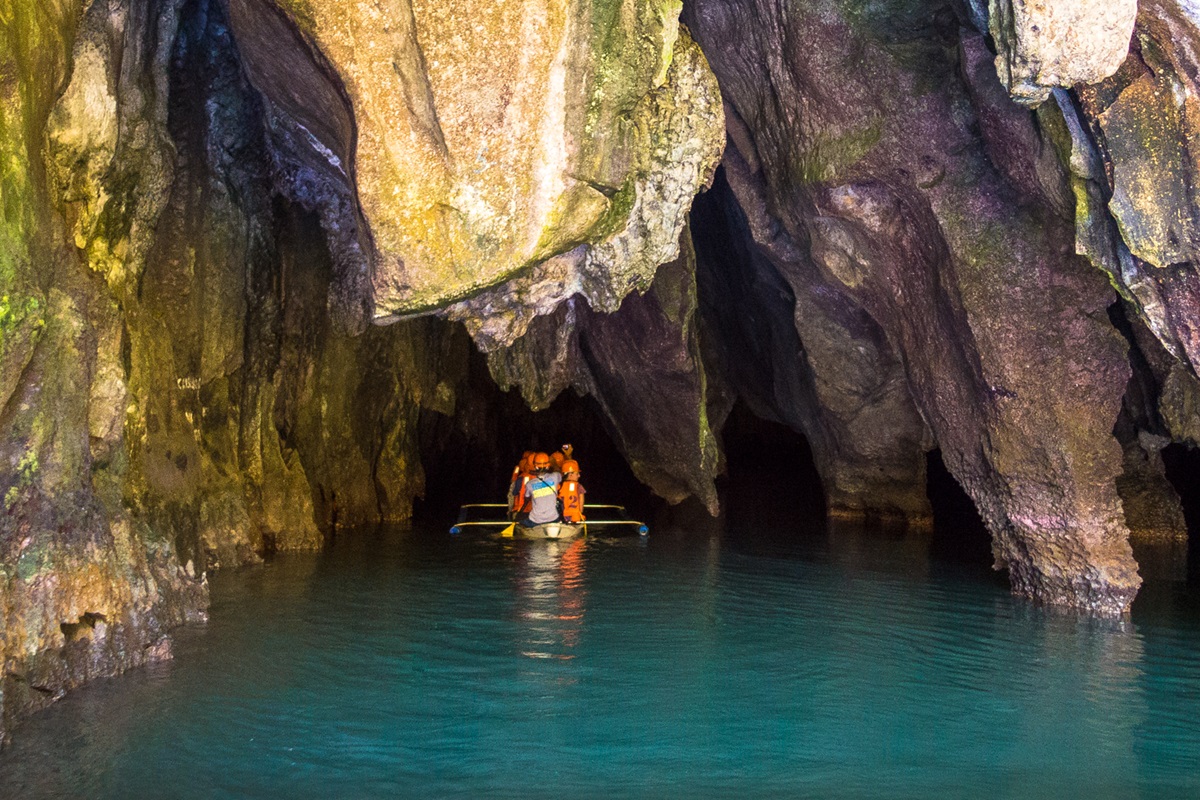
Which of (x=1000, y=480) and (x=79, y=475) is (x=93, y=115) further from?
(x=1000, y=480)

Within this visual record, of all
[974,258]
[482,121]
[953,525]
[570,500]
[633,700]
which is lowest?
[633,700]

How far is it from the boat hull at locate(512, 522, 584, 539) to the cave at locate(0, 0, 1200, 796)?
0.09 meters

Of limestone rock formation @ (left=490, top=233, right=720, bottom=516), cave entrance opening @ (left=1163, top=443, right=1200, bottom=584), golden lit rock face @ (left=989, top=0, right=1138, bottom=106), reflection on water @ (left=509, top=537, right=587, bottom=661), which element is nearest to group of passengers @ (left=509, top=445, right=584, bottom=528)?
reflection on water @ (left=509, top=537, right=587, bottom=661)

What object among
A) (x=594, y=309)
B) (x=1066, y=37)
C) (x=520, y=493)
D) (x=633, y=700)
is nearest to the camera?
(x=633, y=700)

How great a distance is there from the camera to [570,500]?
576 inches

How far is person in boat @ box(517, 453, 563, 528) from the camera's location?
14359 millimetres

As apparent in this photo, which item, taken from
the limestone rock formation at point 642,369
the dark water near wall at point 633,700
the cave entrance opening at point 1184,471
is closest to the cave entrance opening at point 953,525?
the dark water near wall at point 633,700

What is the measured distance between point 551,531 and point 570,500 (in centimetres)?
55

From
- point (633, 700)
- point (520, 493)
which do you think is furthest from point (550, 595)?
point (520, 493)

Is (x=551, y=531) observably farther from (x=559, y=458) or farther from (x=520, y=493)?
(x=559, y=458)

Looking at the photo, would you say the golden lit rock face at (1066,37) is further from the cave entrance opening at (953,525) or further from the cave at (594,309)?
the cave entrance opening at (953,525)

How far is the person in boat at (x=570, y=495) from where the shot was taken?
47.8ft

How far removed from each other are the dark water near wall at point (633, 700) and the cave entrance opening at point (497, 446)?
9662 millimetres

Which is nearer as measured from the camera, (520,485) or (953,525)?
(520,485)
